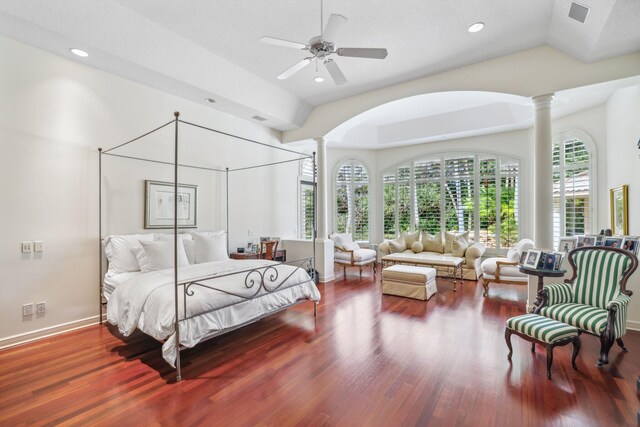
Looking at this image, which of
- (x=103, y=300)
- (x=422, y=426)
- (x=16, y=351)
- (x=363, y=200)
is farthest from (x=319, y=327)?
(x=363, y=200)

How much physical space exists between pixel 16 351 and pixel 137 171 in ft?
8.17

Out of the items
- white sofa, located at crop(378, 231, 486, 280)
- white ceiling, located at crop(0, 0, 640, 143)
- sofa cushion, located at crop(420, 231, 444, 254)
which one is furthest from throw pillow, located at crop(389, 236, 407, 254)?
white ceiling, located at crop(0, 0, 640, 143)

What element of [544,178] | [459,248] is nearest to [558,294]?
[544,178]

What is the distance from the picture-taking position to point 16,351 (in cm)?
314

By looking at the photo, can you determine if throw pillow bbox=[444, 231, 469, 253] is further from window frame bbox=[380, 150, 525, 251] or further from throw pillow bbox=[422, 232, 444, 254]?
window frame bbox=[380, 150, 525, 251]

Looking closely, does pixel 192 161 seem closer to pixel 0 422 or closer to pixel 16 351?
pixel 16 351

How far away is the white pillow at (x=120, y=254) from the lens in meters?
3.79

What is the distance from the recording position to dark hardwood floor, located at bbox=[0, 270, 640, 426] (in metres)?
2.12

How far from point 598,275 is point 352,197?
613 centimetres

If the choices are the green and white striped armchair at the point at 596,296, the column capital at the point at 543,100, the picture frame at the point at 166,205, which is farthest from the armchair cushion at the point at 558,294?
the picture frame at the point at 166,205

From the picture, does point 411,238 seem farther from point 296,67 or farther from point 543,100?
point 296,67

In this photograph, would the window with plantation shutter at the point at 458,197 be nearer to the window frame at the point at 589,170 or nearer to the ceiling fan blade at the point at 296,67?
the window frame at the point at 589,170

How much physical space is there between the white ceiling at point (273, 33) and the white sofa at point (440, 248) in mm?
3729

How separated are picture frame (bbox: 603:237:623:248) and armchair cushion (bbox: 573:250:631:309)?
1.00 feet
